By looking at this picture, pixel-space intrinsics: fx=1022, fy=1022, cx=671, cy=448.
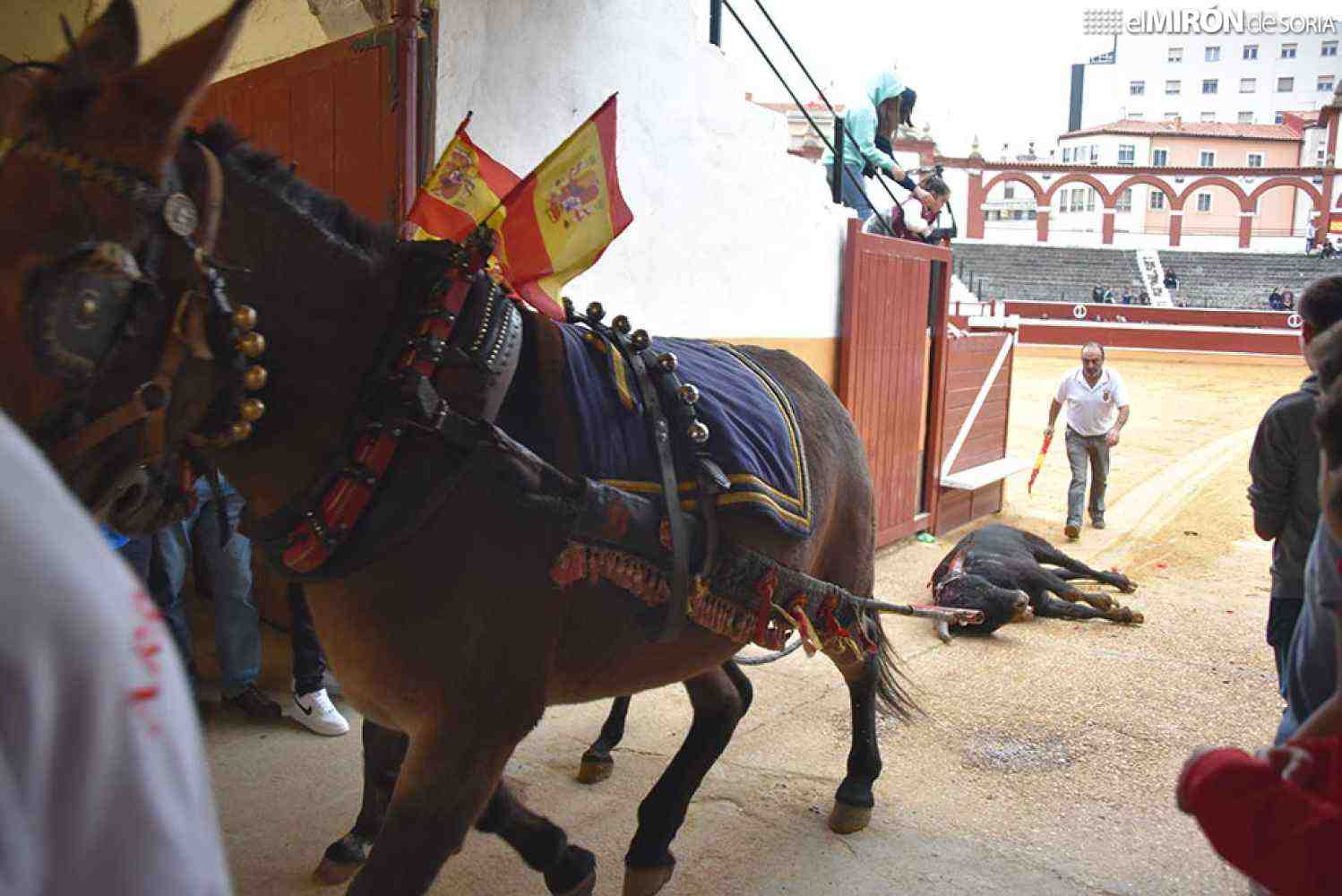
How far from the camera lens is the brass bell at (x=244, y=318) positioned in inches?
62.3

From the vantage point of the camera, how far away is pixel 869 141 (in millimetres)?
8797

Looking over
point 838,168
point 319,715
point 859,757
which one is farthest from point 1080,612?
point 319,715

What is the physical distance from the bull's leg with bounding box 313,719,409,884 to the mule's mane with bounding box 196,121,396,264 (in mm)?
1359

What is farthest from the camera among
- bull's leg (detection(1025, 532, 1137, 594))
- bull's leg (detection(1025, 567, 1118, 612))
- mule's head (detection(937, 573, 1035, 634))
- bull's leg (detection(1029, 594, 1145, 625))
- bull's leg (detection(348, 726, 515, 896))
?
bull's leg (detection(1025, 532, 1137, 594))

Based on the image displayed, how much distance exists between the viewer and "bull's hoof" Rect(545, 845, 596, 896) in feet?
8.23

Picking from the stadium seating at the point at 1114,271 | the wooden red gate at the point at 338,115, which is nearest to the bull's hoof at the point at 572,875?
the wooden red gate at the point at 338,115

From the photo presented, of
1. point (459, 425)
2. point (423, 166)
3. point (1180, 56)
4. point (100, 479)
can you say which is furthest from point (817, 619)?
point (1180, 56)

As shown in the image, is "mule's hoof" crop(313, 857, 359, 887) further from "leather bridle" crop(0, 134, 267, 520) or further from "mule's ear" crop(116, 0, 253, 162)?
"mule's ear" crop(116, 0, 253, 162)

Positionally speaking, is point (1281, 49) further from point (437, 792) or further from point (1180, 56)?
point (437, 792)

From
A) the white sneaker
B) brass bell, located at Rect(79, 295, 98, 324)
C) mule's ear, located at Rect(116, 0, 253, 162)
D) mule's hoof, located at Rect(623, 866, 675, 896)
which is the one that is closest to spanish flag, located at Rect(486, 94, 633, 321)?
mule's ear, located at Rect(116, 0, 253, 162)

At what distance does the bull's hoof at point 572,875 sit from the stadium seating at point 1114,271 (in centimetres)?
3820

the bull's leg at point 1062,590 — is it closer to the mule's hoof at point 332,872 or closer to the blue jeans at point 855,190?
the blue jeans at point 855,190

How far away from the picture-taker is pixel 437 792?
1.89m

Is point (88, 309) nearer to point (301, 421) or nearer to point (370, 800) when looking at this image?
point (301, 421)
